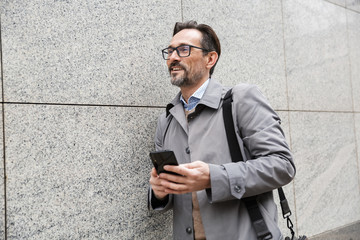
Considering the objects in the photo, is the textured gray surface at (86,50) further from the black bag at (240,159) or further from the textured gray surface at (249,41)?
the black bag at (240,159)

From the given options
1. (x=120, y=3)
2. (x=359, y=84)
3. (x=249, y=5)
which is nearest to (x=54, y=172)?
(x=120, y=3)

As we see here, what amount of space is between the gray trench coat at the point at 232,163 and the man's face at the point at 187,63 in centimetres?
17

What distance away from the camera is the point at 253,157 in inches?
103

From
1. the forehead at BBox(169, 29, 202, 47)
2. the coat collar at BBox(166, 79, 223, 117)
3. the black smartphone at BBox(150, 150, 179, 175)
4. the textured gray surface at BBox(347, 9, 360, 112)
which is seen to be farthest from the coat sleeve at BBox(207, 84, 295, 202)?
the textured gray surface at BBox(347, 9, 360, 112)

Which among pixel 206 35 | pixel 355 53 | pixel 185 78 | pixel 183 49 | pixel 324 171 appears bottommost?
pixel 324 171

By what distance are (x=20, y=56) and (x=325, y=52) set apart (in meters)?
4.50

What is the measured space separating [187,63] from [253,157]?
2.88ft

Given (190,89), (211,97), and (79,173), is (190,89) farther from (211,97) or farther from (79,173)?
(79,173)

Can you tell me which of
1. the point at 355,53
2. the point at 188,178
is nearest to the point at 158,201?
the point at 188,178

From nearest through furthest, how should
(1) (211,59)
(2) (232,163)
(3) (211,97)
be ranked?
1. (2) (232,163)
2. (3) (211,97)
3. (1) (211,59)

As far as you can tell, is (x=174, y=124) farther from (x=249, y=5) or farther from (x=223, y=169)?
(x=249, y=5)

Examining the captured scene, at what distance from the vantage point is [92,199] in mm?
2910

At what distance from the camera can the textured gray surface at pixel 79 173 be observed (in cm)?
256

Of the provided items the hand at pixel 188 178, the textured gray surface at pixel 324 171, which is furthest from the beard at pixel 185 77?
the textured gray surface at pixel 324 171
